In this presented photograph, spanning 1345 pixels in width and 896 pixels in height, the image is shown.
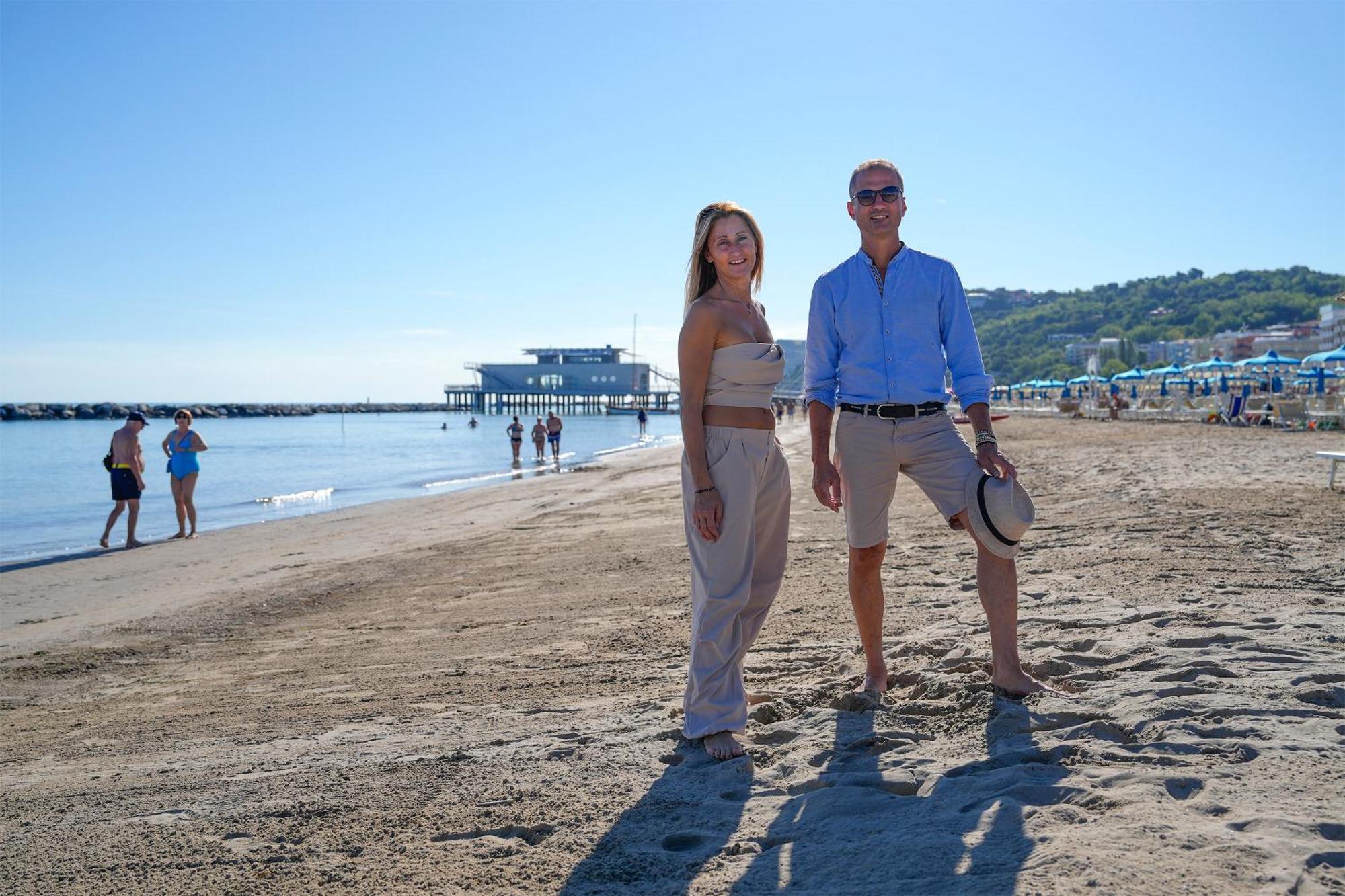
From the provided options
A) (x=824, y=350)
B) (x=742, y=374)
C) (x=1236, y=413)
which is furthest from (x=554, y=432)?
(x=742, y=374)

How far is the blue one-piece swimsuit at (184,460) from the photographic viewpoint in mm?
11812

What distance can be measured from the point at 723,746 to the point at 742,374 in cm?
116

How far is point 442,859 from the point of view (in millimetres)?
2232

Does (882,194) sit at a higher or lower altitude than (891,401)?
higher

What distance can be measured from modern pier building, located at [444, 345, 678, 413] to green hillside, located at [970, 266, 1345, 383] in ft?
136

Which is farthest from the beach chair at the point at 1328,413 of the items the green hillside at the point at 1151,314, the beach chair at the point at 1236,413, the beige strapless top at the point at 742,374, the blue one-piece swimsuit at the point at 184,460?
the green hillside at the point at 1151,314

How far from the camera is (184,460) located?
1194cm

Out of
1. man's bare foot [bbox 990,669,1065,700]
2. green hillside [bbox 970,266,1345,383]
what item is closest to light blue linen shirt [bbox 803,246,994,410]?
man's bare foot [bbox 990,669,1065,700]

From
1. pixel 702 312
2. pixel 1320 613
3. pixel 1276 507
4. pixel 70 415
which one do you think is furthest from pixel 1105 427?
pixel 70 415

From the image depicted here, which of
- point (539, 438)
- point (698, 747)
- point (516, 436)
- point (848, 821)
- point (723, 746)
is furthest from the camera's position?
point (539, 438)

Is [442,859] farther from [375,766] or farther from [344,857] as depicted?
[375,766]

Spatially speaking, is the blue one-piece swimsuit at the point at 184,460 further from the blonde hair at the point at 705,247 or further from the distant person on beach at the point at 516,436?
the distant person on beach at the point at 516,436

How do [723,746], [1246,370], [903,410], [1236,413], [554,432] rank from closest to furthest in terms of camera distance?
[723,746]
[903,410]
[1236,413]
[554,432]
[1246,370]

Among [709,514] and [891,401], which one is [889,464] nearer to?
[891,401]
